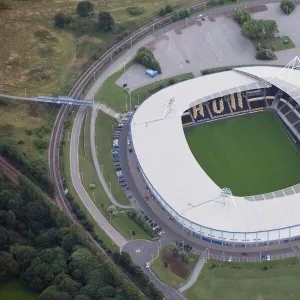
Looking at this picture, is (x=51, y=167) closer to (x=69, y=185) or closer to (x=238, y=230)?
(x=69, y=185)

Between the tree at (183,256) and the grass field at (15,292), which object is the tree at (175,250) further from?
the grass field at (15,292)

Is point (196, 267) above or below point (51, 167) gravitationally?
below

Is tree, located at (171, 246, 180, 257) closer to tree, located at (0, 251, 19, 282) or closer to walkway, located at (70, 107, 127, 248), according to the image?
walkway, located at (70, 107, 127, 248)

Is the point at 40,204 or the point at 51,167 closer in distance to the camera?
the point at 40,204

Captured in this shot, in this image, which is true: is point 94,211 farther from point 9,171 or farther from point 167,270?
point 167,270

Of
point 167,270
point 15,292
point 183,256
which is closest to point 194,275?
point 183,256

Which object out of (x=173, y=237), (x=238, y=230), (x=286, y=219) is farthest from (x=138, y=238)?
(x=286, y=219)
